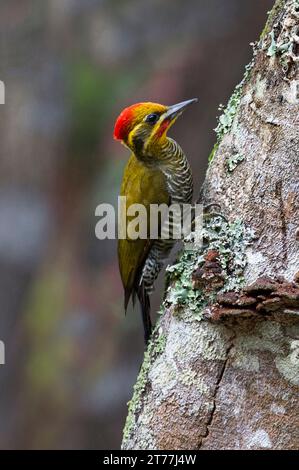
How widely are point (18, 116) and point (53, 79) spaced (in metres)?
0.35

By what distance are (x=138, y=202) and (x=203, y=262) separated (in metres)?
1.14

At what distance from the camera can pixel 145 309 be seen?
11.6 ft

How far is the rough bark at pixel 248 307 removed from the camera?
2312 millimetres

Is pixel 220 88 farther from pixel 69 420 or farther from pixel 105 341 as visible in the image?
pixel 69 420

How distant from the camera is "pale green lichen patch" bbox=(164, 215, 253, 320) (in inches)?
93.0

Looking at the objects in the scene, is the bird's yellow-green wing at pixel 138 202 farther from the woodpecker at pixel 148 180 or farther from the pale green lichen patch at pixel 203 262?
the pale green lichen patch at pixel 203 262

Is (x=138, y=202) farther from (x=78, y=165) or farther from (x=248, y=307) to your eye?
(x=78, y=165)

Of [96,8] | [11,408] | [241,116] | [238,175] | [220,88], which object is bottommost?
[11,408]

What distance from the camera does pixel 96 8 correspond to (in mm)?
5520

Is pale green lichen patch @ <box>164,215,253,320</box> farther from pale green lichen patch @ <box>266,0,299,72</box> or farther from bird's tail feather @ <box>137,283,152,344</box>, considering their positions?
bird's tail feather @ <box>137,283,152,344</box>

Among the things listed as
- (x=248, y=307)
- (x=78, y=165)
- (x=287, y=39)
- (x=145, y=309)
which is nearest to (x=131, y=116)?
(x=145, y=309)

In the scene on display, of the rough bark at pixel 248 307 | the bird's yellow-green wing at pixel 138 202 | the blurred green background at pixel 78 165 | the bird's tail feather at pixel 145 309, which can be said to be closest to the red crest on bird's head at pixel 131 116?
the bird's yellow-green wing at pixel 138 202

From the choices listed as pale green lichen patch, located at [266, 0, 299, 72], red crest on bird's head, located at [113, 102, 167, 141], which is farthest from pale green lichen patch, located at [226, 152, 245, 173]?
red crest on bird's head, located at [113, 102, 167, 141]
